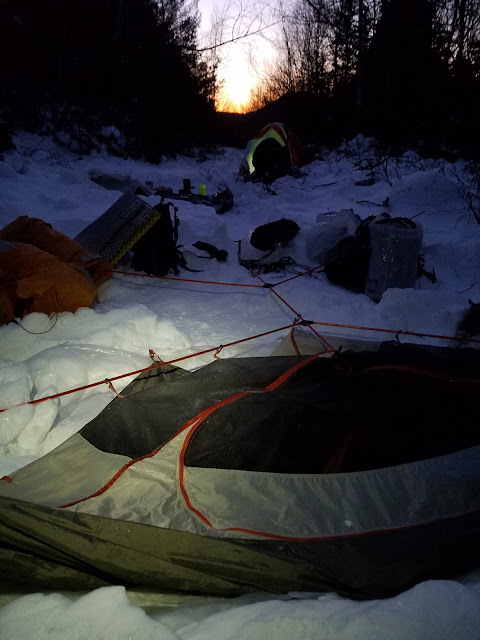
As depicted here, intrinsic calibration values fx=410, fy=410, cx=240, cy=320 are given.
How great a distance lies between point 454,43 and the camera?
28.8 ft

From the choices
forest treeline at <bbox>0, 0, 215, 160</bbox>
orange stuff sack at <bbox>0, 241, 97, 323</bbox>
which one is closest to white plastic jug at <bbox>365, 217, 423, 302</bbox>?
orange stuff sack at <bbox>0, 241, 97, 323</bbox>

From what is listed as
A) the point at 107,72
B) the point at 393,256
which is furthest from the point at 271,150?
the point at 393,256

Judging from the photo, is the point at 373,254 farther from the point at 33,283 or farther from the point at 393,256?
the point at 33,283

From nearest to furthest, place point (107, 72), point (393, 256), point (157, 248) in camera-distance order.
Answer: point (393, 256) < point (157, 248) < point (107, 72)

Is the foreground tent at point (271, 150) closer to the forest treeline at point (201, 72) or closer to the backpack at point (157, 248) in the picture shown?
the forest treeline at point (201, 72)

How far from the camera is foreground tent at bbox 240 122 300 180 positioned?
32.7ft

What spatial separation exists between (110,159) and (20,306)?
7.78 metres

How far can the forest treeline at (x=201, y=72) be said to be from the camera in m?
8.05

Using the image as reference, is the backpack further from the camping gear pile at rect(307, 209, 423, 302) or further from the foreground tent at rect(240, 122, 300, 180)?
the foreground tent at rect(240, 122, 300, 180)

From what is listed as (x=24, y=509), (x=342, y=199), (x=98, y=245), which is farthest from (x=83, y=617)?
(x=342, y=199)

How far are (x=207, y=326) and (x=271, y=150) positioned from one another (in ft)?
27.7

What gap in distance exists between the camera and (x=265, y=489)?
120 centimetres

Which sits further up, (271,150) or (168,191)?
(271,150)

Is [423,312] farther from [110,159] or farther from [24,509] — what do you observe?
[110,159]
